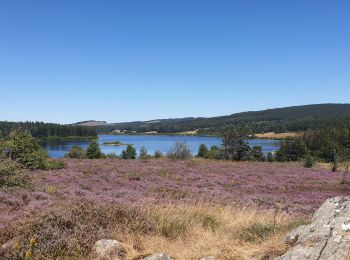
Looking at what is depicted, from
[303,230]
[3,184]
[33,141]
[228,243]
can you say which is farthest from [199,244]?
[33,141]

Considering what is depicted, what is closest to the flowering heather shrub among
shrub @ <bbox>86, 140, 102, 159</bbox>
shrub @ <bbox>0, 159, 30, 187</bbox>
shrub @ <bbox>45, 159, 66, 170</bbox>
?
shrub @ <bbox>0, 159, 30, 187</bbox>

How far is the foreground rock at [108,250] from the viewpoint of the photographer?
6.63 metres

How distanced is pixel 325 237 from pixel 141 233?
3.52m

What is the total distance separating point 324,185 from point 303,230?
1896 centimetres

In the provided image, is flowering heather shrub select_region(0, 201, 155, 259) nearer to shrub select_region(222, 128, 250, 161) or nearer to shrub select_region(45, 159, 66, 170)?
shrub select_region(45, 159, 66, 170)

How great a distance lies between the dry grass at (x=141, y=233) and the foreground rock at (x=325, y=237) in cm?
38

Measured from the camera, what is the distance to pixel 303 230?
6480 mm

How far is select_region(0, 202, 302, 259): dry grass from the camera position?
21.9 feet

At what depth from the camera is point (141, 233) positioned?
787cm

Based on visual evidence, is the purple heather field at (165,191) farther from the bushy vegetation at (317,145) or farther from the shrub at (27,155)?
the bushy vegetation at (317,145)

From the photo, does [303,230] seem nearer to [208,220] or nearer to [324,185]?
[208,220]

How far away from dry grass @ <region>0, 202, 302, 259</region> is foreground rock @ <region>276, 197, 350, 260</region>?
383 mm

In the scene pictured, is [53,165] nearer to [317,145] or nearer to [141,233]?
[141,233]

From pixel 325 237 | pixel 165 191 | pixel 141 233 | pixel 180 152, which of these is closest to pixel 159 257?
pixel 141 233
